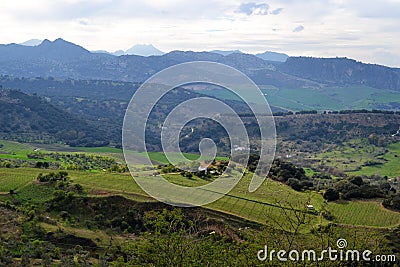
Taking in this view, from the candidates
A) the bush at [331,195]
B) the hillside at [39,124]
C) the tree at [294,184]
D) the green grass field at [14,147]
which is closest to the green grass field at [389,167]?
the tree at [294,184]

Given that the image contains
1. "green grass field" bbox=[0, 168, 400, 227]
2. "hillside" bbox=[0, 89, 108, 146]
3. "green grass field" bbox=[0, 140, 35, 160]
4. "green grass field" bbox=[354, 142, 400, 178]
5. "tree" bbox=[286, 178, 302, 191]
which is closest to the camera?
"green grass field" bbox=[0, 168, 400, 227]

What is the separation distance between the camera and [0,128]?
432 feet

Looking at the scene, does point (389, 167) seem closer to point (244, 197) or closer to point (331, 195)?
point (331, 195)

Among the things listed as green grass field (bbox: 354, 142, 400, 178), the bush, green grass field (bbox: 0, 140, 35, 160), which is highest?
the bush

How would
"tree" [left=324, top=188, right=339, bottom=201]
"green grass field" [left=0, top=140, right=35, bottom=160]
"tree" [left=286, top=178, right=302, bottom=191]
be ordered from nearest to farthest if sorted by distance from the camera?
"tree" [left=324, top=188, right=339, bottom=201] < "tree" [left=286, top=178, right=302, bottom=191] < "green grass field" [left=0, top=140, right=35, bottom=160]

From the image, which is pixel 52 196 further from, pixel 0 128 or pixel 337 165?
pixel 0 128

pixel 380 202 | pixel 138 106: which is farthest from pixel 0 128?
pixel 380 202

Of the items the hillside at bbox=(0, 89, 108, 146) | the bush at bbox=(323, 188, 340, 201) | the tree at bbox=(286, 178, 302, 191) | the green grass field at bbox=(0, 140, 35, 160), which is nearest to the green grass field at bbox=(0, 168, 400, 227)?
the bush at bbox=(323, 188, 340, 201)

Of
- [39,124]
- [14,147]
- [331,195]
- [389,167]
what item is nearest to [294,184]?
[331,195]

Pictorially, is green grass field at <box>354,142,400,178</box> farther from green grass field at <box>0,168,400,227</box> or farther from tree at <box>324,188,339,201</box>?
green grass field at <box>0,168,400,227</box>

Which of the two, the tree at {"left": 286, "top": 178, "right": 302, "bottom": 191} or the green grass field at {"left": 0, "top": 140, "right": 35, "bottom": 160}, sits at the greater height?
the tree at {"left": 286, "top": 178, "right": 302, "bottom": 191}

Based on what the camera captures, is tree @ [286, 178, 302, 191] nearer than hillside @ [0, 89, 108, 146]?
Yes

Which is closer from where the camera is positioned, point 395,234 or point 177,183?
point 395,234

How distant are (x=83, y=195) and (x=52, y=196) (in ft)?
10.1
